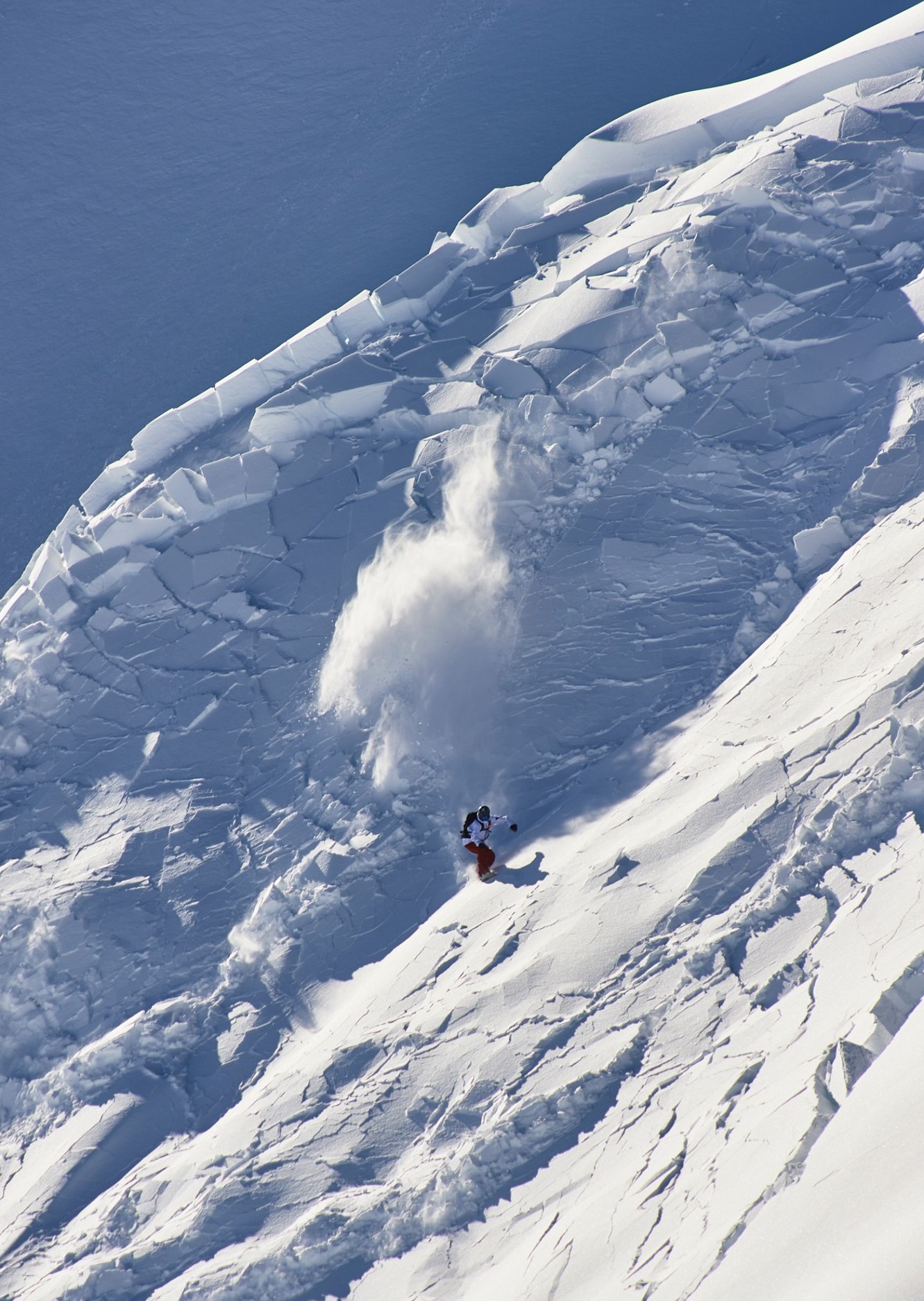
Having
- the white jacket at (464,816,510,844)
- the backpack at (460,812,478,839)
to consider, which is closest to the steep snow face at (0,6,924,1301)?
the white jacket at (464,816,510,844)

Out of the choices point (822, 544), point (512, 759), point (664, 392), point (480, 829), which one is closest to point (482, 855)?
point (480, 829)

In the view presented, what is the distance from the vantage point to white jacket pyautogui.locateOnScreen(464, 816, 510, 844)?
20.9 ft

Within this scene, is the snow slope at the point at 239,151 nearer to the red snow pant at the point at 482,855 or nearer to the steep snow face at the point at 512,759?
the steep snow face at the point at 512,759

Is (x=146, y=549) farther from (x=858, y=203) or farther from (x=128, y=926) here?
(x=858, y=203)

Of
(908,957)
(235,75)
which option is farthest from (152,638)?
(235,75)

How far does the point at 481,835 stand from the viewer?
6.40m

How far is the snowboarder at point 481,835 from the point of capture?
638cm

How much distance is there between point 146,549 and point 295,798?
109 inches

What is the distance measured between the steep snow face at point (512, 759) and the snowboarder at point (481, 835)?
18 cm

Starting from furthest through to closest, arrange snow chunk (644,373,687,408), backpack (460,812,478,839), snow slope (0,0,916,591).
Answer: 1. snow slope (0,0,916,591)
2. snow chunk (644,373,687,408)
3. backpack (460,812,478,839)

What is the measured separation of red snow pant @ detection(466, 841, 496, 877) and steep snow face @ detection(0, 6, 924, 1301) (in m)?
0.18

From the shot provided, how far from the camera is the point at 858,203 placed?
816cm

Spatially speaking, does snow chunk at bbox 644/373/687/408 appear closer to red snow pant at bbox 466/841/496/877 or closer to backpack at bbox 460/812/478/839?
backpack at bbox 460/812/478/839

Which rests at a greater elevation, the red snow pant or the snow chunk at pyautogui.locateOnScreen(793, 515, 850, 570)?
the snow chunk at pyautogui.locateOnScreen(793, 515, 850, 570)
